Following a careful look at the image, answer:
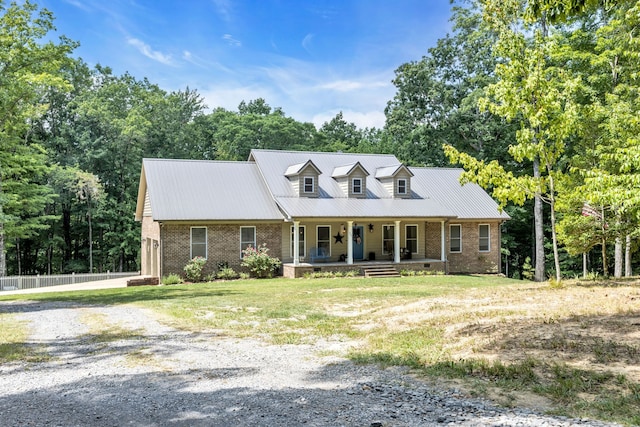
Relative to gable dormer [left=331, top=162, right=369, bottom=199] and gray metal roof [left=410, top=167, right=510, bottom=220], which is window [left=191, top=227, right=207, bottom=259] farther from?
gray metal roof [left=410, top=167, right=510, bottom=220]

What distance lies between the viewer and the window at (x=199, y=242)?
958 inches

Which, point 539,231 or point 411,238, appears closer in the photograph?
point 539,231

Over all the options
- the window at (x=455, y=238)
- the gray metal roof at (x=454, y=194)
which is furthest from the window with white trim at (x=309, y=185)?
the window at (x=455, y=238)

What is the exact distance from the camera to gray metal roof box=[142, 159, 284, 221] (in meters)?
24.2

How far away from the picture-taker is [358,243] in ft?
92.1

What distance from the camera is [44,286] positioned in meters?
27.4

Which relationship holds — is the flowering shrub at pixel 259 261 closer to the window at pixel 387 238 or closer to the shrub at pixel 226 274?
the shrub at pixel 226 274

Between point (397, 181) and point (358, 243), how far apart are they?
4.10m

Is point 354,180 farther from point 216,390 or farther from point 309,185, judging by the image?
point 216,390

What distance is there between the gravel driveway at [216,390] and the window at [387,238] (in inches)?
780

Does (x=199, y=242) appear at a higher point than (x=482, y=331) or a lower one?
higher

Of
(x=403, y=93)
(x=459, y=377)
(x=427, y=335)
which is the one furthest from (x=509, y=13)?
(x=403, y=93)

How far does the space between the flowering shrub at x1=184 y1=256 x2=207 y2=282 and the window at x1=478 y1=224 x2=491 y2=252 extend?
50.9 ft

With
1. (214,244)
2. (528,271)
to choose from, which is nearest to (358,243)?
(214,244)
